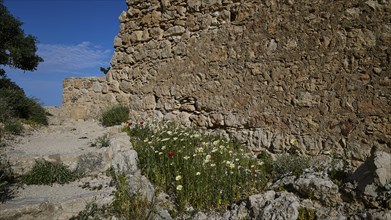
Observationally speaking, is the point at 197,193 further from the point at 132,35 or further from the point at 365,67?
the point at 132,35

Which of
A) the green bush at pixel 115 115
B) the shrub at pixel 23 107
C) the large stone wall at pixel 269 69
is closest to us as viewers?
the large stone wall at pixel 269 69

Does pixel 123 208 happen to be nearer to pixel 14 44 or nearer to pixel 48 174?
pixel 48 174

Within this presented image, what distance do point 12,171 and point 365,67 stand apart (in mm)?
5516

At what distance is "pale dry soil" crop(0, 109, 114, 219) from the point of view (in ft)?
11.2

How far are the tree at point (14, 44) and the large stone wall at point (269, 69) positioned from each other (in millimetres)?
6500

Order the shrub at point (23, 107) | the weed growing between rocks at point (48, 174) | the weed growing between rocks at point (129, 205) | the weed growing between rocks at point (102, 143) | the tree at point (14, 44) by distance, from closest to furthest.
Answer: the weed growing between rocks at point (129, 205), the weed growing between rocks at point (48, 174), the weed growing between rocks at point (102, 143), the shrub at point (23, 107), the tree at point (14, 44)

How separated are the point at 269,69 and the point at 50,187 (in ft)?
13.6

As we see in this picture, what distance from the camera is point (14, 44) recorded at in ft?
39.3

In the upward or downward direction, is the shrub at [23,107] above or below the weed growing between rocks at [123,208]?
above

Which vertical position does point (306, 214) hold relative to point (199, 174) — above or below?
below

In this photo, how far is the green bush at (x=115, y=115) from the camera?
7441 mm

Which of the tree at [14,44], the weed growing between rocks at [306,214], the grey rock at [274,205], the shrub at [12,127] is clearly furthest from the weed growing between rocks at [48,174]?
the tree at [14,44]

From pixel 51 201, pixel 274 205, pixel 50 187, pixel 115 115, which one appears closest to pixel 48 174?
pixel 50 187

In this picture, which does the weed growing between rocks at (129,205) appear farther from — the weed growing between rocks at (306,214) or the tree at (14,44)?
the tree at (14,44)
